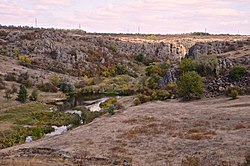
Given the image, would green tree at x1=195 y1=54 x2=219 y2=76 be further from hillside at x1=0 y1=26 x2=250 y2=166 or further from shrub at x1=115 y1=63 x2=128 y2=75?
shrub at x1=115 y1=63 x2=128 y2=75

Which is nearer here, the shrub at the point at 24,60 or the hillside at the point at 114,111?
the hillside at the point at 114,111

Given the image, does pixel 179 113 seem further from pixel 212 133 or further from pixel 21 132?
pixel 21 132

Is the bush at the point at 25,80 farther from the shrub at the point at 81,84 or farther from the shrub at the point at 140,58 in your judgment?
the shrub at the point at 140,58

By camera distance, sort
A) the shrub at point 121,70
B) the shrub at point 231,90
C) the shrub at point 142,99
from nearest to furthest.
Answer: the shrub at point 231,90 < the shrub at point 142,99 < the shrub at point 121,70

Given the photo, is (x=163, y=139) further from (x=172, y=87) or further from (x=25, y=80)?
(x=25, y=80)

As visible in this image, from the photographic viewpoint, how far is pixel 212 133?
3147 centimetres

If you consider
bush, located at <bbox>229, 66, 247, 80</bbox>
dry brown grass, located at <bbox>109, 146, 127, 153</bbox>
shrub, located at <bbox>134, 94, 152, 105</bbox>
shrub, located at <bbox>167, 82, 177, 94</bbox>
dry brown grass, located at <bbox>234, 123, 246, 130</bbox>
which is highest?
bush, located at <bbox>229, 66, 247, 80</bbox>

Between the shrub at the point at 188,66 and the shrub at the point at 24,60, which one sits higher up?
the shrub at the point at 188,66

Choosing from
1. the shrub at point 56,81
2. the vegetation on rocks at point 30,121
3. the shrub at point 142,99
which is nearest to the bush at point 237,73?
the shrub at point 142,99

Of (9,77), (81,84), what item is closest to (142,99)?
(9,77)

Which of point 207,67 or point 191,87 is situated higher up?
point 207,67

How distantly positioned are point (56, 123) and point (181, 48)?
102368mm

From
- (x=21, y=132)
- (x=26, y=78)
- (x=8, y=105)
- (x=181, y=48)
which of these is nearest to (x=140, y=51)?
(x=181, y=48)

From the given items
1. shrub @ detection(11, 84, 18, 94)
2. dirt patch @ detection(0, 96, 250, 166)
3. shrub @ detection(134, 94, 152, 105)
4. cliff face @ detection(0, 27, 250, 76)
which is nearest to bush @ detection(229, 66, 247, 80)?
dirt patch @ detection(0, 96, 250, 166)
